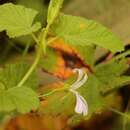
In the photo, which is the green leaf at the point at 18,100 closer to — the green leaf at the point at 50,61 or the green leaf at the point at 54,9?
the green leaf at the point at 54,9

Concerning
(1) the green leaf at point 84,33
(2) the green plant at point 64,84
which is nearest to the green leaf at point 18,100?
(2) the green plant at point 64,84

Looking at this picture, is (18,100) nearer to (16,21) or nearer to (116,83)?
(16,21)

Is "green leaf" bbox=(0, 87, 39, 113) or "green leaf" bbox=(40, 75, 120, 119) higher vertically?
"green leaf" bbox=(0, 87, 39, 113)

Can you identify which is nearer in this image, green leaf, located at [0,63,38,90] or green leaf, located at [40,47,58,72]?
green leaf, located at [0,63,38,90]

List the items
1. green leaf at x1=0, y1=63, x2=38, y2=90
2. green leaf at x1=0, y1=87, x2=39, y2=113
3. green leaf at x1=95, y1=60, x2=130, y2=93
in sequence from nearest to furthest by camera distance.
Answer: green leaf at x1=0, y1=87, x2=39, y2=113 < green leaf at x1=0, y1=63, x2=38, y2=90 < green leaf at x1=95, y1=60, x2=130, y2=93

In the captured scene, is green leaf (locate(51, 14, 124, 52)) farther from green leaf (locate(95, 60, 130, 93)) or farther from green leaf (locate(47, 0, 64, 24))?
green leaf (locate(95, 60, 130, 93))

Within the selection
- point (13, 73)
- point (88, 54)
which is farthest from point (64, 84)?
point (88, 54)

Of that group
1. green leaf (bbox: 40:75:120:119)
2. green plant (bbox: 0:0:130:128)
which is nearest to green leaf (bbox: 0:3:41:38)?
green plant (bbox: 0:0:130:128)

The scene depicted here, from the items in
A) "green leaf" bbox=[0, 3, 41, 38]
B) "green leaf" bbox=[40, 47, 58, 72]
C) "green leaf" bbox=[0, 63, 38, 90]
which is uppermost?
"green leaf" bbox=[0, 3, 41, 38]
